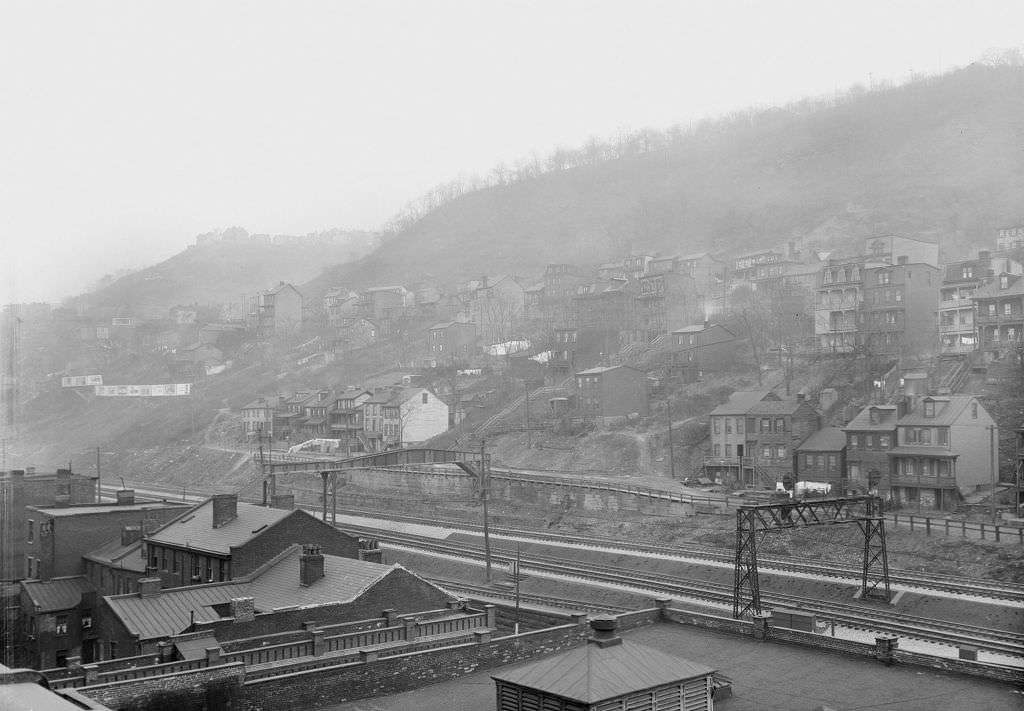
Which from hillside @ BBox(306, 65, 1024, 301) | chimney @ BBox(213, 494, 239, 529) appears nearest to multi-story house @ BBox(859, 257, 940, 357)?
hillside @ BBox(306, 65, 1024, 301)

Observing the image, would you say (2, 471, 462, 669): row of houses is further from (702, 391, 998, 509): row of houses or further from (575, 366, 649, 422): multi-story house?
(575, 366, 649, 422): multi-story house

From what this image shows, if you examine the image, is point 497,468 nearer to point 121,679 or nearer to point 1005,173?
point 121,679

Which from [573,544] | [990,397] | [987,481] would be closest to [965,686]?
[573,544]

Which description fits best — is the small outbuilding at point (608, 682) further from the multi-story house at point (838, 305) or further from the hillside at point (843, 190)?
the hillside at point (843, 190)

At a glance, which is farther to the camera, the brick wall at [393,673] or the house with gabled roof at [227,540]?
the house with gabled roof at [227,540]

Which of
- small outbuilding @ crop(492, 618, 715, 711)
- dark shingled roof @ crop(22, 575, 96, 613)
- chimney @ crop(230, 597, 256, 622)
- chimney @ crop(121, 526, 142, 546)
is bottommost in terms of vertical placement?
dark shingled roof @ crop(22, 575, 96, 613)

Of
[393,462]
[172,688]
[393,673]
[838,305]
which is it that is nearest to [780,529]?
[393,673]

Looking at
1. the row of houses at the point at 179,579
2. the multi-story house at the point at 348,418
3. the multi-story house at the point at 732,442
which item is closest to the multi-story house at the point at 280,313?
the multi-story house at the point at 348,418
